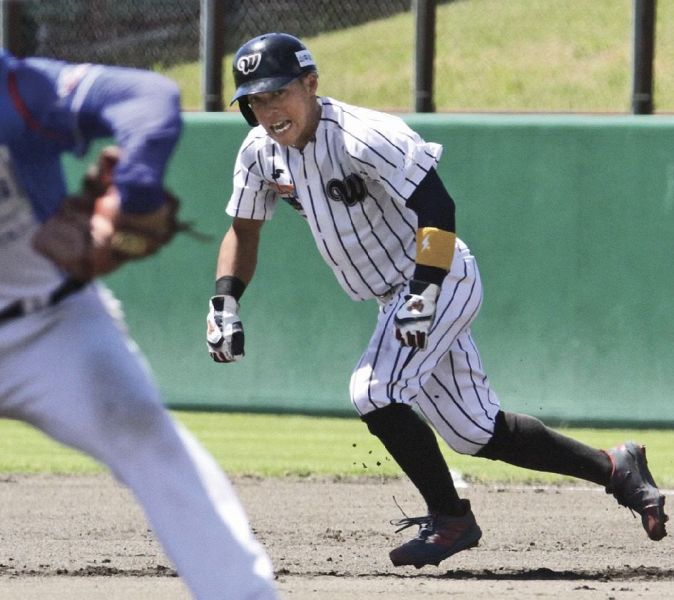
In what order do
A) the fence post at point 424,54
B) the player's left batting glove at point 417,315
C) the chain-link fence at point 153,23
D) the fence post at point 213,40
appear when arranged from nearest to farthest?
the player's left batting glove at point 417,315, the fence post at point 424,54, the fence post at point 213,40, the chain-link fence at point 153,23

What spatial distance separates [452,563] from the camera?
5414 millimetres

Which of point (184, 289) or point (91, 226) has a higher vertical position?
point (91, 226)

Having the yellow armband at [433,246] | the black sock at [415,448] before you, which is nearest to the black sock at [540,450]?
the black sock at [415,448]

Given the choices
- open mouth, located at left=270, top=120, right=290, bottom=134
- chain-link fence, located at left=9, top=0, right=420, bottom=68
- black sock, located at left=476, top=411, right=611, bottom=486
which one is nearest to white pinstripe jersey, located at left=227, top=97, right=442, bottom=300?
open mouth, located at left=270, top=120, right=290, bottom=134

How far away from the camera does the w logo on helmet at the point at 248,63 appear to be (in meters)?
4.95

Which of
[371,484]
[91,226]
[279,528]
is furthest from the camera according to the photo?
[371,484]

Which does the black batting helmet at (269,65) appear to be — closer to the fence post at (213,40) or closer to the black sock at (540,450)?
the black sock at (540,450)

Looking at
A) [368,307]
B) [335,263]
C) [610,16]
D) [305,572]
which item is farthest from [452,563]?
[610,16]

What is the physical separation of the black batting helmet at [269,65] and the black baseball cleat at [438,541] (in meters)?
1.52

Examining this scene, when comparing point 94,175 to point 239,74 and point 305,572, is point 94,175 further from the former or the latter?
point 305,572

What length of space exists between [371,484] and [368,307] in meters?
2.06

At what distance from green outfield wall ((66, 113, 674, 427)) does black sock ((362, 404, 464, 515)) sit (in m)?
3.84

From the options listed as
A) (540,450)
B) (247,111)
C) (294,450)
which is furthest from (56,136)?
(294,450)

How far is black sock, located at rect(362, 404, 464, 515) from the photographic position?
5.03 meters
